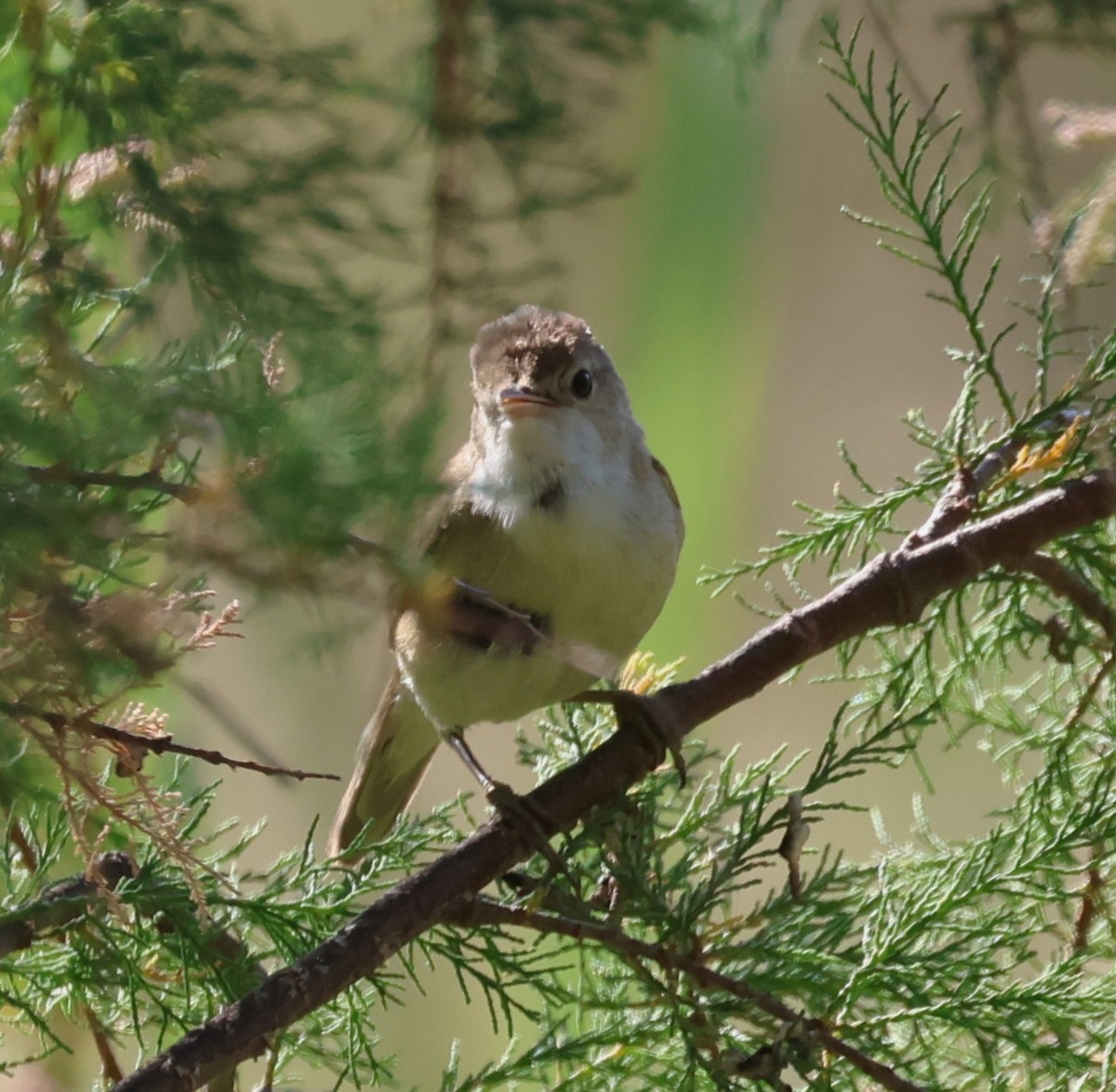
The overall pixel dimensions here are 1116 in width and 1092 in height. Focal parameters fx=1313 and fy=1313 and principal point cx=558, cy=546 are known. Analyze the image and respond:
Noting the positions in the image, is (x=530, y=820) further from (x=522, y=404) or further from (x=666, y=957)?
(x=522, y=404)

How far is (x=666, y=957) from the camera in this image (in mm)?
1087

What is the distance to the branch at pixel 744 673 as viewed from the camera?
3.32ft

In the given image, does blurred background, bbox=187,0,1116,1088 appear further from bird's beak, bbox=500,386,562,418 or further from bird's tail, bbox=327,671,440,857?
bird's beak, bbox=500,386,562,418

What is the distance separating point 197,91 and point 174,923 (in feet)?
2.42

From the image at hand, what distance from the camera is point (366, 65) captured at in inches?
26.2

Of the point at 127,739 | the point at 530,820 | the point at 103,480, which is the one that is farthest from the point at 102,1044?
the point at 103,480

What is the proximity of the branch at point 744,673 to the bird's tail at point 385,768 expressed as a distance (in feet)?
1.91

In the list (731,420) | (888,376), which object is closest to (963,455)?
(731,420)

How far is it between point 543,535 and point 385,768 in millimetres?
525

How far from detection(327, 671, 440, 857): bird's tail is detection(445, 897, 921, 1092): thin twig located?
62cm

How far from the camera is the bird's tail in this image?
5.73 ft

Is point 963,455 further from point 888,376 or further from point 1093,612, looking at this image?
point 888,376

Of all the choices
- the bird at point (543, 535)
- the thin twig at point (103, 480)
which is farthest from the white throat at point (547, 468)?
the thin twig at point (103, 480)

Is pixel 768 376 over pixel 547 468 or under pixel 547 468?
over
